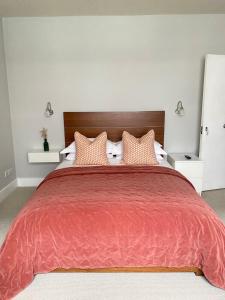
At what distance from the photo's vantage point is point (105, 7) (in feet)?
10.1

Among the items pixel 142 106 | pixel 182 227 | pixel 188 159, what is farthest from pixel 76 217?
pixel 142 106

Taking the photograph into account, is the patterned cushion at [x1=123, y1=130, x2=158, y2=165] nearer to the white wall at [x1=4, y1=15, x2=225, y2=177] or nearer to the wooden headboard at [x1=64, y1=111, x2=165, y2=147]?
the wooden headboard at [x1=64, y1=111, x2=165, y2=147]

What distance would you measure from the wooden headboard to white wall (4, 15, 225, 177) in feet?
0.43

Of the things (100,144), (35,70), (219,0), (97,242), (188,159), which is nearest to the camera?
(97,242)

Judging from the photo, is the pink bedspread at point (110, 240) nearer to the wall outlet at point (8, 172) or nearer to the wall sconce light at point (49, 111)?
the wall outlet at point (8, 172)

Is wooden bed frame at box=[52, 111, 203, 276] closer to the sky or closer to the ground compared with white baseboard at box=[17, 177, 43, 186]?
closer to the sky

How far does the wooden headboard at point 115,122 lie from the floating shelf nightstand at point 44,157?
499 mm

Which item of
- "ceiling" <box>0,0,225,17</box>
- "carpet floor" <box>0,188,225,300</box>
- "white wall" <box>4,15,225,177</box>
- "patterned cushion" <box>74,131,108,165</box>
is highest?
"ceiling" <box>0,0,225,17</box>

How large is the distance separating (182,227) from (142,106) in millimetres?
2255

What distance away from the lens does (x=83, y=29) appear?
3432 millimetres

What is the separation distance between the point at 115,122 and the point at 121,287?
234cm

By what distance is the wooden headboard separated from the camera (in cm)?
359

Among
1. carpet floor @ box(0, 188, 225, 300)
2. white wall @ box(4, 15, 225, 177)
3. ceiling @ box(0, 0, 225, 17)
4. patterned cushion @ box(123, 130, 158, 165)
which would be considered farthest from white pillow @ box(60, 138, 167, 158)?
ceiling @ box(0, 0, 225, 17)

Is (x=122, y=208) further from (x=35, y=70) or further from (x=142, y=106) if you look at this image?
(x=35, y=70)
